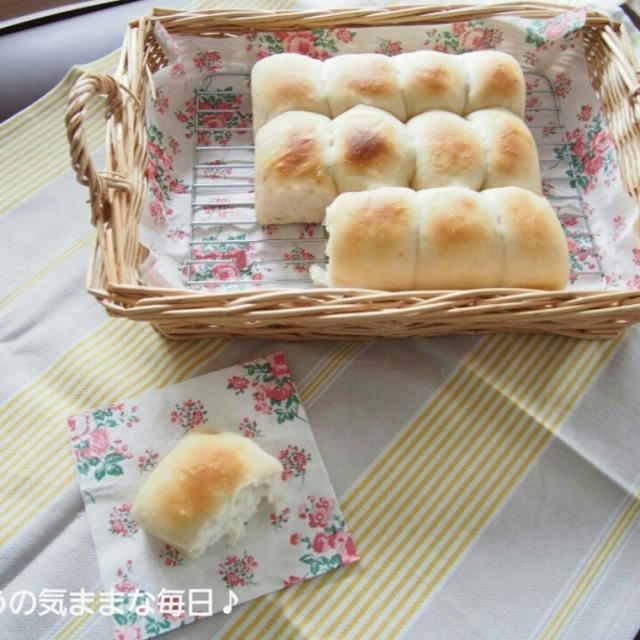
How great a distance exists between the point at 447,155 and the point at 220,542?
0.66 m

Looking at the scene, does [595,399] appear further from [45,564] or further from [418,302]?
[45,564]

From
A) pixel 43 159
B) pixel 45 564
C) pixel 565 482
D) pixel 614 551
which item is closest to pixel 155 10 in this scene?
pixel 43 159

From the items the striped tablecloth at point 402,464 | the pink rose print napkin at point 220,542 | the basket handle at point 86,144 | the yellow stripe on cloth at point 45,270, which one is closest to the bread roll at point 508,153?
the striped tablecloth at point 402,464

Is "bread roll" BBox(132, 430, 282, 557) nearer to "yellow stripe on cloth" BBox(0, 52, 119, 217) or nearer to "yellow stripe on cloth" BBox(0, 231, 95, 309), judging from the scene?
"yellow stripe on cloth" BBox(0, 231, 95, 309)

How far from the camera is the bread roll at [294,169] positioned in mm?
965

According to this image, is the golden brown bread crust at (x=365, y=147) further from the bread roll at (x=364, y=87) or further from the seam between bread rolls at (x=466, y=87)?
the seam between bread rolls at (x=466, y=87)

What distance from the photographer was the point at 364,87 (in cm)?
105

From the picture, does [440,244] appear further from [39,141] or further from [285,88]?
[39,141]

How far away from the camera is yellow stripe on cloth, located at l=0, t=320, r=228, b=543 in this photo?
845 mm

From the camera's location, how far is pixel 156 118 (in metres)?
1.08

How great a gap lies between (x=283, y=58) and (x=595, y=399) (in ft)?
2.47

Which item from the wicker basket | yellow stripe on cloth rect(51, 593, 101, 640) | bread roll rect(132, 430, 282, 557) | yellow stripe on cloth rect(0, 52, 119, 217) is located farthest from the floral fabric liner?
yellow stripe on cloth rect(51, 593, 101, 640)

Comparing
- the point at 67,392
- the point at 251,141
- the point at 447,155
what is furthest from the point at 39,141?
the point at 447,155

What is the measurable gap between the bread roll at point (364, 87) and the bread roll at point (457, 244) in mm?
234
